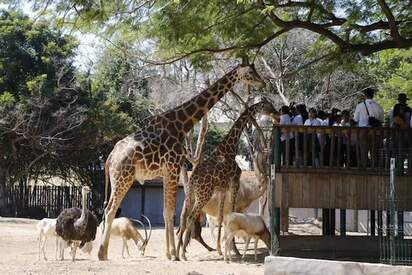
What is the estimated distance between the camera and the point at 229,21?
658 inches

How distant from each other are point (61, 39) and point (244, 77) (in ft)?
64.2

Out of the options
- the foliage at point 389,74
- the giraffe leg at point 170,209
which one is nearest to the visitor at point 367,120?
the giraffe leg at point 170,209

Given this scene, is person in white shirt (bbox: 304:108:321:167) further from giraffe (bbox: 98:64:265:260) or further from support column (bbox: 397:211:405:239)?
giraffe (bbox: 98:64:265:260)

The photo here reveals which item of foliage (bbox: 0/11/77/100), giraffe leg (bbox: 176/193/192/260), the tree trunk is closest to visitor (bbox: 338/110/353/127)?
giraffe leg (bbox: 176/193/192/260)

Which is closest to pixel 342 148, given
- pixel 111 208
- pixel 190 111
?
pixel 190 111

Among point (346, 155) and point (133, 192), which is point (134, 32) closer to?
point (346, 155)

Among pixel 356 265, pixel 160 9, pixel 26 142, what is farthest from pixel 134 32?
pixel 26 142

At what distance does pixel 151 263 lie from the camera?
14.9 metres

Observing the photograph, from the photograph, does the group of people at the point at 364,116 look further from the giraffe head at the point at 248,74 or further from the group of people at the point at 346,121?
the giraffe head at the point at 248,74

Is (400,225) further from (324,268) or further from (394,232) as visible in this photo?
(324,268)

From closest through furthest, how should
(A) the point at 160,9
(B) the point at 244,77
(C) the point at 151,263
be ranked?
1. (C) the point at 151,263
2. (A) the point at 160,9
3. (B) the point at 244,77

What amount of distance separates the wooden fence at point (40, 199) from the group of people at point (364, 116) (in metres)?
22.0

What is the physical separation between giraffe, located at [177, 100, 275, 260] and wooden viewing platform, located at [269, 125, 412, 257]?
2.20m

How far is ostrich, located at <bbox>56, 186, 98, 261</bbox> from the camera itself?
15.8 meters
